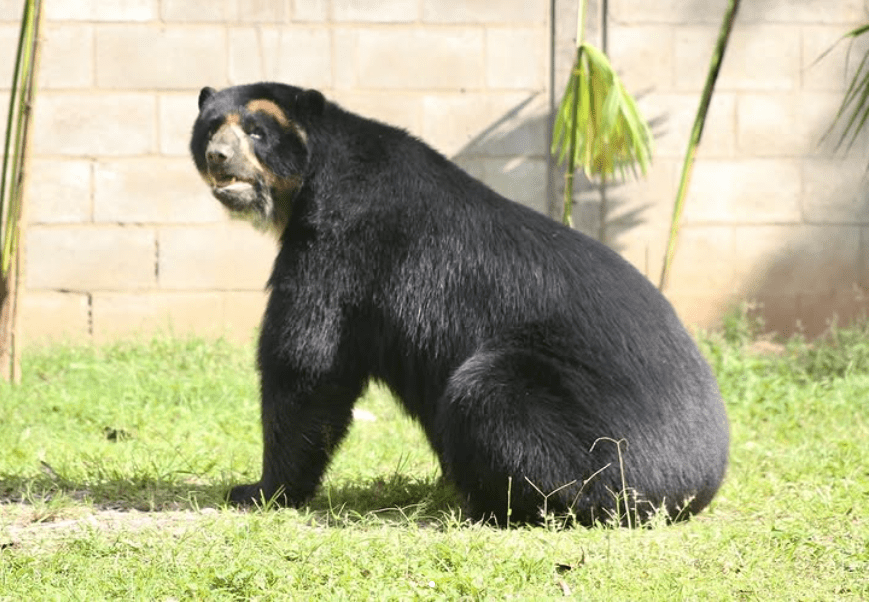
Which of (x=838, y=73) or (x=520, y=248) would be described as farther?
(x=838, y=73)

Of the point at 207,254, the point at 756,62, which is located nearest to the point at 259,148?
the point at 207,254

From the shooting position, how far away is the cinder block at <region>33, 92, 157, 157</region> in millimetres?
8570

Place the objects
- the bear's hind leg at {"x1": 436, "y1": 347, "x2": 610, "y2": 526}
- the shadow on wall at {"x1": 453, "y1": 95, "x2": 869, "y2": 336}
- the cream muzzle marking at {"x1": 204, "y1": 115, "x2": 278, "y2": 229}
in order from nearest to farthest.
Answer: the bear's hind leg at {"x1": 436, "y1": 347, "x2": 610, "y2": 526} < the cream muzzle marking at {"x1": 204, "y1": 115, "x2": 278, "y2": 229} < the shadow on wall at {"x1": 453, "y1": 95, "x2": 869, "y2": 336}

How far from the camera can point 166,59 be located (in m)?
8.61

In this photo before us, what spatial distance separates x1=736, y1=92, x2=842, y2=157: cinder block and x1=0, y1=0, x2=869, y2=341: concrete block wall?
0.05 ft

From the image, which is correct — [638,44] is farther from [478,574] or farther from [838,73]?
[478,574]

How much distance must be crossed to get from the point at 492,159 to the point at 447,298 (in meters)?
4.23

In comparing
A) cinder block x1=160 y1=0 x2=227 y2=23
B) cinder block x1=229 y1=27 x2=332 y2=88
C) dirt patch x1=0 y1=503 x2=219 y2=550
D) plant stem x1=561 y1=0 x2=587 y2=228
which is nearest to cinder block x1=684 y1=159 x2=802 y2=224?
plant stem x1=561 y1=0 x2=587 y2=228

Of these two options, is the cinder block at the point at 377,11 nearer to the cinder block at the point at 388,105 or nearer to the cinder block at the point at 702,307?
the cinder block at the point at 388,105

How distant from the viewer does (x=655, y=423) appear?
4445 millimetres

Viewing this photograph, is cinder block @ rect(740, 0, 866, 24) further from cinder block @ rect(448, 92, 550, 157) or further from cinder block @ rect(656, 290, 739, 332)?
cinder block @ rect(656, 290, 739, 332)

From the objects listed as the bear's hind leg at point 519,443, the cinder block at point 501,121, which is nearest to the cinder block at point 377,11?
the cinder block at point 501,121

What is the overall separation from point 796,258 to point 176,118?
445cm

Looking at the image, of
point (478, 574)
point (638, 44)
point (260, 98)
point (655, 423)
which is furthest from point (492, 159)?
point (478, 574)
